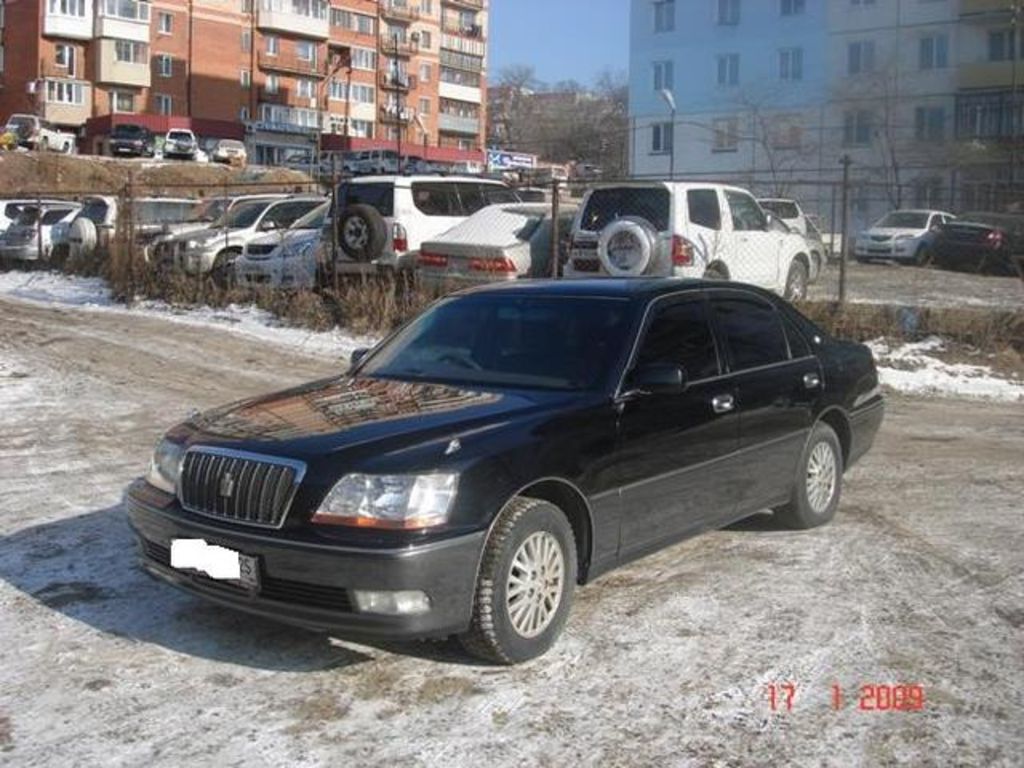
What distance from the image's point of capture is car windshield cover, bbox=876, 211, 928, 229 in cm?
2866

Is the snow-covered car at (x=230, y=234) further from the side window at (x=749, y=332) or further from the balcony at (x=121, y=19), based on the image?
the balcony at (x=121, y=19)

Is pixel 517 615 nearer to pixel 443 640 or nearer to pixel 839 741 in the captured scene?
pixel 443 640

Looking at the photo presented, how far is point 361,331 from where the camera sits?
1541 centimetres

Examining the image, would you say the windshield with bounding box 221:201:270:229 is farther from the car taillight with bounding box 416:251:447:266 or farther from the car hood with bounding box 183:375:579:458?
the car hood with bounding box 183:375:579:458

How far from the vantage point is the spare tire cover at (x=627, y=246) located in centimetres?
1312

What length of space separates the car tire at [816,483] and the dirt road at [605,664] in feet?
0.50

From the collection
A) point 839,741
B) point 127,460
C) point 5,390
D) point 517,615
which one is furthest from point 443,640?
point 5,390

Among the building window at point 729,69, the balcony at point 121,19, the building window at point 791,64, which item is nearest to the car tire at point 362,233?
the building window at point 791,64

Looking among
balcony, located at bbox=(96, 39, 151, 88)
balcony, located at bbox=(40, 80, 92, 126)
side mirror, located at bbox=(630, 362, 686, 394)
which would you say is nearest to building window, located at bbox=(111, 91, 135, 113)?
balcony, located at bbox=(96, 39, 151, 88)

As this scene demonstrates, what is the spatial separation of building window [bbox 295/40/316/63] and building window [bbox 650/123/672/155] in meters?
33.6

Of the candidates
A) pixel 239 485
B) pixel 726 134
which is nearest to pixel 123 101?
pixel 726 134

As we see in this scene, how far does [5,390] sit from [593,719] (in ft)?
29.8

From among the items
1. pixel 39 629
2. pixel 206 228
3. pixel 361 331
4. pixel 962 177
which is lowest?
pixel 39 629

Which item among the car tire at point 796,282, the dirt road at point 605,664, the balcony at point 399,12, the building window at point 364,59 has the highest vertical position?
the balcony at point 399,12
